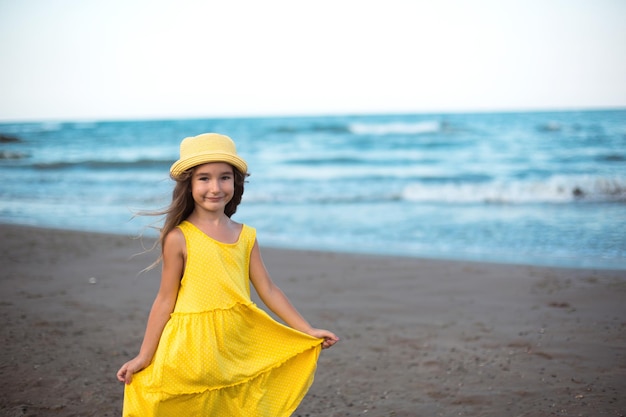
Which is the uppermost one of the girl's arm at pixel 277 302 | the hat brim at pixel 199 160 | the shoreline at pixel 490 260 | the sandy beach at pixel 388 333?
the hat brim at pixel 199 160

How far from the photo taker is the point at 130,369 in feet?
7.14

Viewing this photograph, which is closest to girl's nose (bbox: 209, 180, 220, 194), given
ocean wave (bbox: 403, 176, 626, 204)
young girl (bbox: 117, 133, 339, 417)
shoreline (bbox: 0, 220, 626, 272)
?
young girl (bbox: 117, 133, 339, 417)

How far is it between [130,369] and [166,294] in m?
0.29

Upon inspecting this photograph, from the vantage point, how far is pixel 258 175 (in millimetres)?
18812

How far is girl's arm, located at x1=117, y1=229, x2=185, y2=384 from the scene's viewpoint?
222cm

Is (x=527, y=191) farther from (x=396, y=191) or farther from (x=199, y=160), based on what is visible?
(x=199, y=160)

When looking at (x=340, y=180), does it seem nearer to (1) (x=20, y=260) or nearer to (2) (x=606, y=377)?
(1) (x=20, y=260)

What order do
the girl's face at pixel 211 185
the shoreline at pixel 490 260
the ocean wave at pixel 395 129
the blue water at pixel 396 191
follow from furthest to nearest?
the ocean wave at pixel 395 129 < the blue water at pixel 396 191 < the shoreline at pixel 490 260 < the girl's face at pixel 211 185

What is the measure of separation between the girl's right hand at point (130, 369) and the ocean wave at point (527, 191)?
11.2m

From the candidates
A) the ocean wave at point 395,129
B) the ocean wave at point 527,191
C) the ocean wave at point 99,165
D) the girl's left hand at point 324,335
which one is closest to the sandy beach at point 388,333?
the girl's left hand at point 324,335

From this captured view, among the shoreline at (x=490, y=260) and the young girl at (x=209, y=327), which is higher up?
Result: the young girl at (x=209, y=327)

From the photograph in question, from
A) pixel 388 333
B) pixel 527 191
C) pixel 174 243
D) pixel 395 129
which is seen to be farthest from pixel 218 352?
pixel 395 129

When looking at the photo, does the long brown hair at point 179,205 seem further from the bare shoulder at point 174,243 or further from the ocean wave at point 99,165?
the ocean wave at point 99,165

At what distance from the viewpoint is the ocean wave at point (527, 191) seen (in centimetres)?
1296
